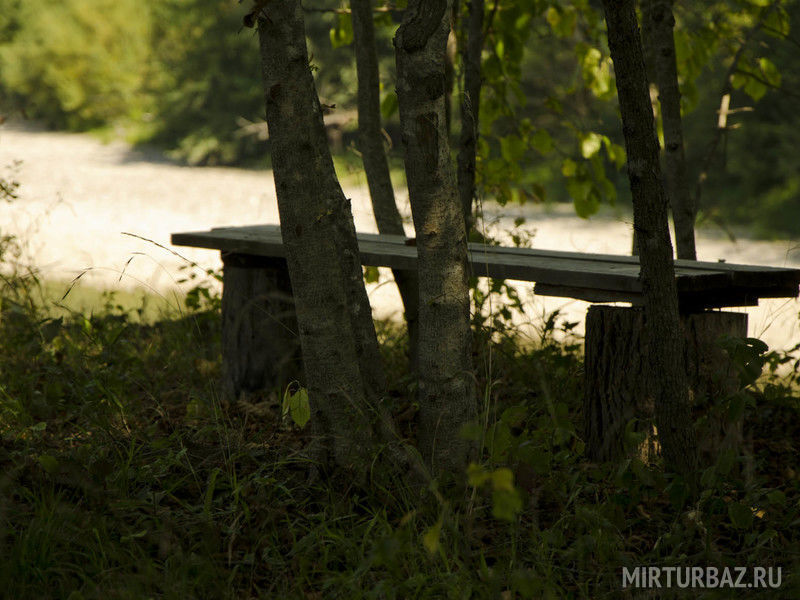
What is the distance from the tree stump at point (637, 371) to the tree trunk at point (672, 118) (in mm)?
1162

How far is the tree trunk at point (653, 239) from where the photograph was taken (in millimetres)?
2104

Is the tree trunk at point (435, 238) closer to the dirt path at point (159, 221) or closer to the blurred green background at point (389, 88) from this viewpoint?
the dirt path at point (159, 221)

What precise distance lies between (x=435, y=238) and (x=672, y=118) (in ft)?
6.47

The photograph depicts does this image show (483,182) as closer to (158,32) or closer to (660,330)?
(660,330)

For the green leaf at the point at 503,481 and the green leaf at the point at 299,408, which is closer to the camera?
the green leaf at the point at 503,481

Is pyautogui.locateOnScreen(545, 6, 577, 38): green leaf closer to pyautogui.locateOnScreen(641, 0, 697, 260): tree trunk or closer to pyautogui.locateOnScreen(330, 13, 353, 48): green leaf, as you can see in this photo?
pyautogui.locateOnScreen(641, 0, 697, 260): tree trunk

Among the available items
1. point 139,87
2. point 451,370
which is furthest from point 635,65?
point 139,87

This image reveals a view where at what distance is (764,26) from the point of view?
3998mm

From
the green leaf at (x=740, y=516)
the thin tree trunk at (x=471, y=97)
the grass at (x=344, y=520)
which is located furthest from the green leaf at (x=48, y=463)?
the thin tree trunk at (x=471, y=97)

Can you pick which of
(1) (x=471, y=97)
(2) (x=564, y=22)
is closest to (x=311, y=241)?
(1) (x=471, y=97)

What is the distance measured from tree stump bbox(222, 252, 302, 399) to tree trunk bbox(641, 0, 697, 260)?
1.76 meters

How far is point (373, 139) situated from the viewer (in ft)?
13.2

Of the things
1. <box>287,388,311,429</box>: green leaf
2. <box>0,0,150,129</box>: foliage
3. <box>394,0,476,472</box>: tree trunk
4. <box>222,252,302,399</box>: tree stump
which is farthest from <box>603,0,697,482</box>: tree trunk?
<box>0,0,150,129</box>: foliage

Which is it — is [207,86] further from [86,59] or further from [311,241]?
[311,241]
